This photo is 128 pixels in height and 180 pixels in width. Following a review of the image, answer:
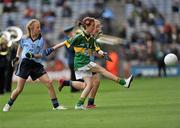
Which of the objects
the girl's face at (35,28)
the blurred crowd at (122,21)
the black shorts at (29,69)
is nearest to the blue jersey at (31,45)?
the black shorts at (29,69)

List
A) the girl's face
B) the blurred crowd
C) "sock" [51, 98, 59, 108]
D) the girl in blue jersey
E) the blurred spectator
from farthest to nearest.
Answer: the blurred spectator
the blurred crowd
"sock" [51, 98, 59, 108]
the girl in blue jersey
the girl's face

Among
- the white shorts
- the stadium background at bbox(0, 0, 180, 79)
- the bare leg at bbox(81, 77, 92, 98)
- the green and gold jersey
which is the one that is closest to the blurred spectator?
the stadium background at bbox(0, 0, 180, 79)

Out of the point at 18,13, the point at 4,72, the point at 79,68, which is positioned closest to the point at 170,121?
the point at 79,68

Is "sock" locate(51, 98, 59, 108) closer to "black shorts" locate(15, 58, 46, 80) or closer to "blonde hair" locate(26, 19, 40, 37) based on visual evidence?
"black shorts" locate(15, 58, 46, 80)

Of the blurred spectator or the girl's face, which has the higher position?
the girl's face

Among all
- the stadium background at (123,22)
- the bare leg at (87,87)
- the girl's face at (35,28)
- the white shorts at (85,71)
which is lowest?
the stadium background at (123,22)

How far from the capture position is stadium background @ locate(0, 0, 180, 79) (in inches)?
→ 1594

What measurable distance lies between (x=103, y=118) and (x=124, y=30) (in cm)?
2721

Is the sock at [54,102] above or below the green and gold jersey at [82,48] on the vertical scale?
below

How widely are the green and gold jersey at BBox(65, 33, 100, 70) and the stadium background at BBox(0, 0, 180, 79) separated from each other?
73.7 feet

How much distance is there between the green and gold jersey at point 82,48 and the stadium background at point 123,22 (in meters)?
22.5

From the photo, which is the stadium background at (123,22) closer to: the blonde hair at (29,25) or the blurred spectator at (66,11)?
the blurred spectator at (66,11)

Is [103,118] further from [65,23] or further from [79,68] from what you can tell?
[65,23]

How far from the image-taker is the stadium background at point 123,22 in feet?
133
